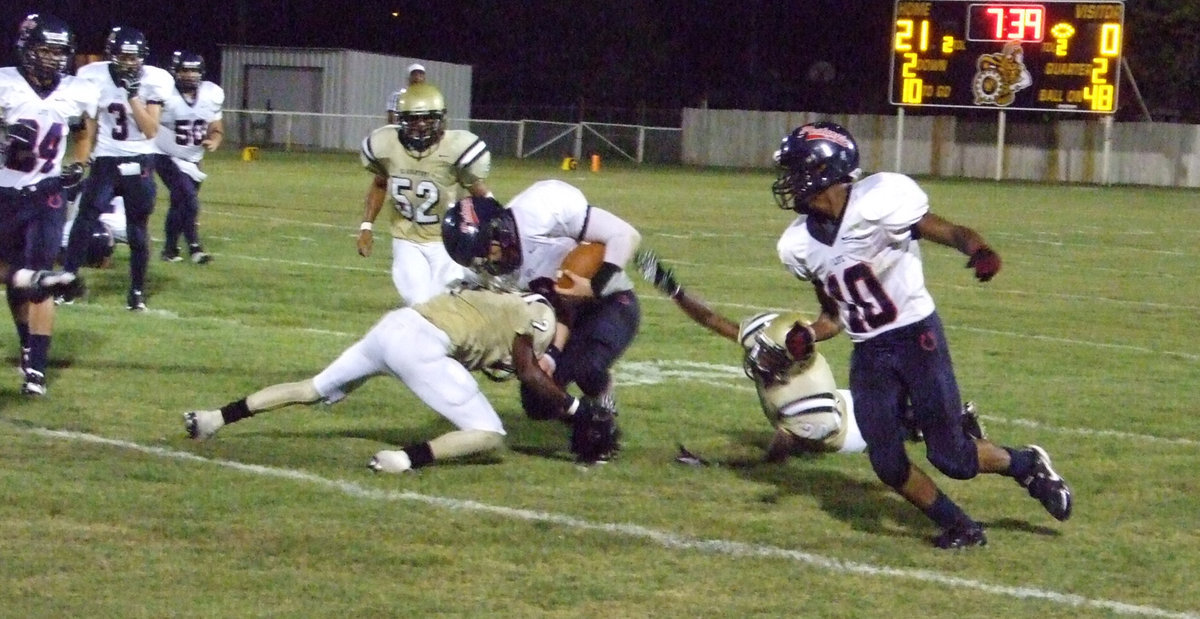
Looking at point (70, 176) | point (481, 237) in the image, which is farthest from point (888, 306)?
point (70, 176)

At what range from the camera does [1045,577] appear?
512 cm

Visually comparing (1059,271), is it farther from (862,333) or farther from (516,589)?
(516,589)

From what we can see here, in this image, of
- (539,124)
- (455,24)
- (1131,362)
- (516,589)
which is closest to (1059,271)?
(1131,362)

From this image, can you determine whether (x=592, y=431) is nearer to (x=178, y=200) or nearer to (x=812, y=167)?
(x=812, y=167)

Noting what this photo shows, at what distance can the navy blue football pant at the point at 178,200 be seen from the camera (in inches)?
507

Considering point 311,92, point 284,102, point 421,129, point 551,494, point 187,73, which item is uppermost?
point 187,73

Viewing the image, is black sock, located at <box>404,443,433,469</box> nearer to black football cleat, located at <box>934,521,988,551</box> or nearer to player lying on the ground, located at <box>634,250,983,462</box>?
player lying on the ground, located at <box>634,250,983,462</box>

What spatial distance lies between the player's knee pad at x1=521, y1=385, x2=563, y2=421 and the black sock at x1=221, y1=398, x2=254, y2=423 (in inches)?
42.3

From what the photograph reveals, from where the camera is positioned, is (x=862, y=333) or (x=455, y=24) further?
(x=455, y=24)

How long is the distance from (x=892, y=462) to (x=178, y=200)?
343 inches

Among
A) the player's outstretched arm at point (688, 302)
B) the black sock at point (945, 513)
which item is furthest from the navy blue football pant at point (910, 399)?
the player's outstretched arm at point (688, 302)

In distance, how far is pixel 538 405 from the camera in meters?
7.16

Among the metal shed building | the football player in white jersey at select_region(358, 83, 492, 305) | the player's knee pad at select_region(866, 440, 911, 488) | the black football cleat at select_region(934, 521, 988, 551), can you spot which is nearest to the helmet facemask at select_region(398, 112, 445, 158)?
the football player in white jersey at select_region(358, 83, 492, 305)

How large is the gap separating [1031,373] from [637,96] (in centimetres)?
4083
